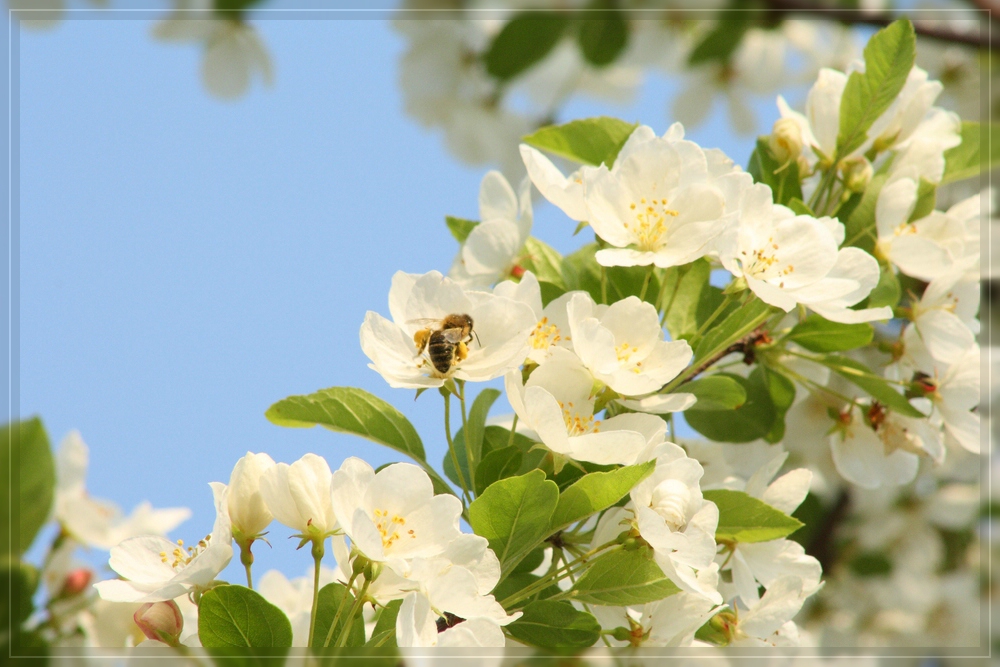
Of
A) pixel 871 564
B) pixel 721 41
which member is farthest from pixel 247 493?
pixel 871 564

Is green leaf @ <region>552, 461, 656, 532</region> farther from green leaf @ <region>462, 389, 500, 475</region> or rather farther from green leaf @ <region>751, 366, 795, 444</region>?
green leaf @ <region>751, 366, 795, 444</region>

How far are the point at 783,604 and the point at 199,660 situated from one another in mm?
686

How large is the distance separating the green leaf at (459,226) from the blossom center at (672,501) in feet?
1.96

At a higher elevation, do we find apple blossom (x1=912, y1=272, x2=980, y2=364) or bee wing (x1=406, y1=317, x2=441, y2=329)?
bee wing (x1=406, y1=317, x2=441, y2=329)

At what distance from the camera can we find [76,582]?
160 centimetres

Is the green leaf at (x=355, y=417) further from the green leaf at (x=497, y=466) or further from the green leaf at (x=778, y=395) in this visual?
the green leaf at (x=778, y=395)

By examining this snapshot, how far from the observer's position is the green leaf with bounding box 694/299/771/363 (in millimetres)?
1175

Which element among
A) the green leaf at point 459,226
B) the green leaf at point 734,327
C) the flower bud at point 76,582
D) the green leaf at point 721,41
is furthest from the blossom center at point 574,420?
the green leaf at point 721,41

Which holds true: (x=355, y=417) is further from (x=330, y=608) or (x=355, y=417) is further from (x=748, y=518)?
(x=748, y=518)

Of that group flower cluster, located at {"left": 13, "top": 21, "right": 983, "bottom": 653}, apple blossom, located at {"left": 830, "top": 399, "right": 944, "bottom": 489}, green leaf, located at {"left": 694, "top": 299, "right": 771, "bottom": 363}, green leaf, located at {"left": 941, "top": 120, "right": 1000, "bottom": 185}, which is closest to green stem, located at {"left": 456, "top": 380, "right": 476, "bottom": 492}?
flower cluster, located at {"left": 13, "top": 21, "right": 983, "bottom": 653}

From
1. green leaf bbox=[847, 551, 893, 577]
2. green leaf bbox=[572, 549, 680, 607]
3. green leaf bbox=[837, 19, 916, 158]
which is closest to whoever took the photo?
green leaf bbox=[572, 549, 680, 607]

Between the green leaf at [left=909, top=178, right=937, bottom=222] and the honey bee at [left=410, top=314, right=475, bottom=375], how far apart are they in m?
0.85

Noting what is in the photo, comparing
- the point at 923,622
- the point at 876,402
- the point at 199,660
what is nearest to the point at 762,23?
the point at 876,402

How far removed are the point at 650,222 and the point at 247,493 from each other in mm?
591
